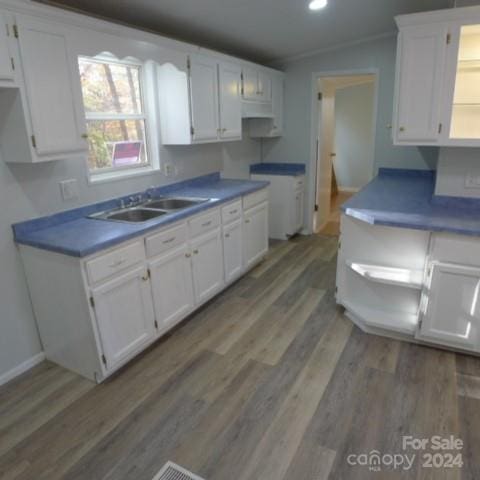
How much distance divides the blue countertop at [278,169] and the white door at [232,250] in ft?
5.15

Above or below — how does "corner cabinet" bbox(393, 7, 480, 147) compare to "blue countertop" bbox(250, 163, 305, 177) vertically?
above

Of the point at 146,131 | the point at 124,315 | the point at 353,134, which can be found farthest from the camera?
the point at 353,134

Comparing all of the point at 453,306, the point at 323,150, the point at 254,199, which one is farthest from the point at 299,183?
the point at 453,306

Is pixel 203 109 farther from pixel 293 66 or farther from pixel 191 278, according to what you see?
pixel 293 66

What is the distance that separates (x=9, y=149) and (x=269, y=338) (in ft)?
6.85

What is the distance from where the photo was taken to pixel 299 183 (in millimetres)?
4820

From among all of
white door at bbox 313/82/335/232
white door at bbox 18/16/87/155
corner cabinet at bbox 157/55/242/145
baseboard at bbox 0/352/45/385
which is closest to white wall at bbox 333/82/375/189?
white door at bbox 313/82/335/232

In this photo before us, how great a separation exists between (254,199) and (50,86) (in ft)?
7.11

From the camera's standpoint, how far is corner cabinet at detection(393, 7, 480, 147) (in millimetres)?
2311

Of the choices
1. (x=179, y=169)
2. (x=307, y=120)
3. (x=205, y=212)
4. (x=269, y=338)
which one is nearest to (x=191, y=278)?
(x=205, y=212)

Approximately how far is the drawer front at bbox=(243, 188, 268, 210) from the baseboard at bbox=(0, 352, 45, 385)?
2.12 m

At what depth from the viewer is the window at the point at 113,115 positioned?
2.71 m

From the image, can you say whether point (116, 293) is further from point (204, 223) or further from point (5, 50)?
point (5, 50)

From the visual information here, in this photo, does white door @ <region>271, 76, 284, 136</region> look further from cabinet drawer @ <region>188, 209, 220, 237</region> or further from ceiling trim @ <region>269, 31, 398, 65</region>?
cabinet drawer @ <region>188, 209, 220, 237</region>
